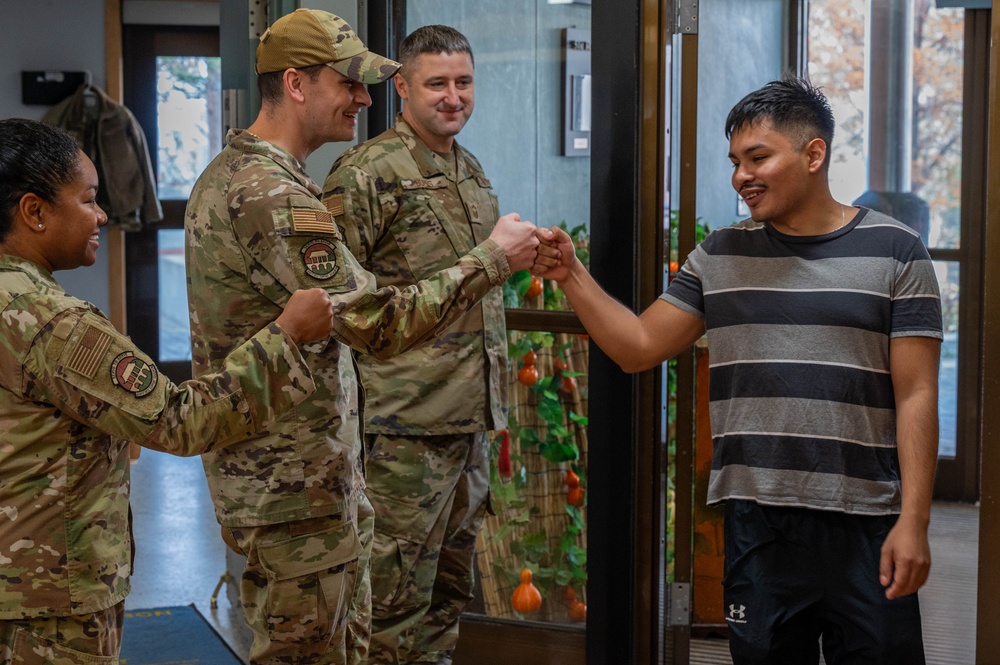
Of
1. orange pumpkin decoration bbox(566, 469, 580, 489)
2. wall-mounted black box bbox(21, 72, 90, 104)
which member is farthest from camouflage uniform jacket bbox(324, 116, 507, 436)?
wall-mounted black box bbox(21, 72, 90, 104)

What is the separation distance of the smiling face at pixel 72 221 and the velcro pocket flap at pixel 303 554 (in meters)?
0.66

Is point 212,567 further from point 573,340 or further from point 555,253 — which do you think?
point 555,253

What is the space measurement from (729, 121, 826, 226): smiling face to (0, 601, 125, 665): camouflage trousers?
1358mm

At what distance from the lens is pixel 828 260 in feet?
6.89

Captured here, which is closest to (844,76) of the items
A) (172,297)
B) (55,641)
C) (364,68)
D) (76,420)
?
(364,68)

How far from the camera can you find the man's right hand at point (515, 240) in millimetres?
2314

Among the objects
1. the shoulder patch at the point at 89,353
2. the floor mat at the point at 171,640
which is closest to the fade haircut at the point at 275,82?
the shoulder patch at the point at 89,353

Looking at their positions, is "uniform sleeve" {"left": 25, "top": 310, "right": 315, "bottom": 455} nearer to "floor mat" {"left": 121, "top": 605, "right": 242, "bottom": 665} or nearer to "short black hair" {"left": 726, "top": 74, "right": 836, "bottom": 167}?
"short black hair" {"left": 726, "top": 74, "right": 836, "bottom": 167}

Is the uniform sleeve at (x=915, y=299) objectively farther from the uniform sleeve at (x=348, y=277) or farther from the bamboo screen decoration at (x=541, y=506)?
the bamboo screen decoration at (x=541, y=506)


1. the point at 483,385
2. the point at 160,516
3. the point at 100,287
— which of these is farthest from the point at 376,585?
the point at 100,287

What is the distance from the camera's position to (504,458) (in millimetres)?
3330

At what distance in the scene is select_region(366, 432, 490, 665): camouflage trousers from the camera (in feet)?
9.19

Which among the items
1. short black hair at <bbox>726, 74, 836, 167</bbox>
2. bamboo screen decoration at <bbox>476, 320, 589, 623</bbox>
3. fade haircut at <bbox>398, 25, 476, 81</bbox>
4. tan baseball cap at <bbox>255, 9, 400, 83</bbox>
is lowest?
bamboo screen decoration at <bbox>476, 320, 589, 623</bbox>

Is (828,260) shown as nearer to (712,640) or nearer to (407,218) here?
(407,218)
